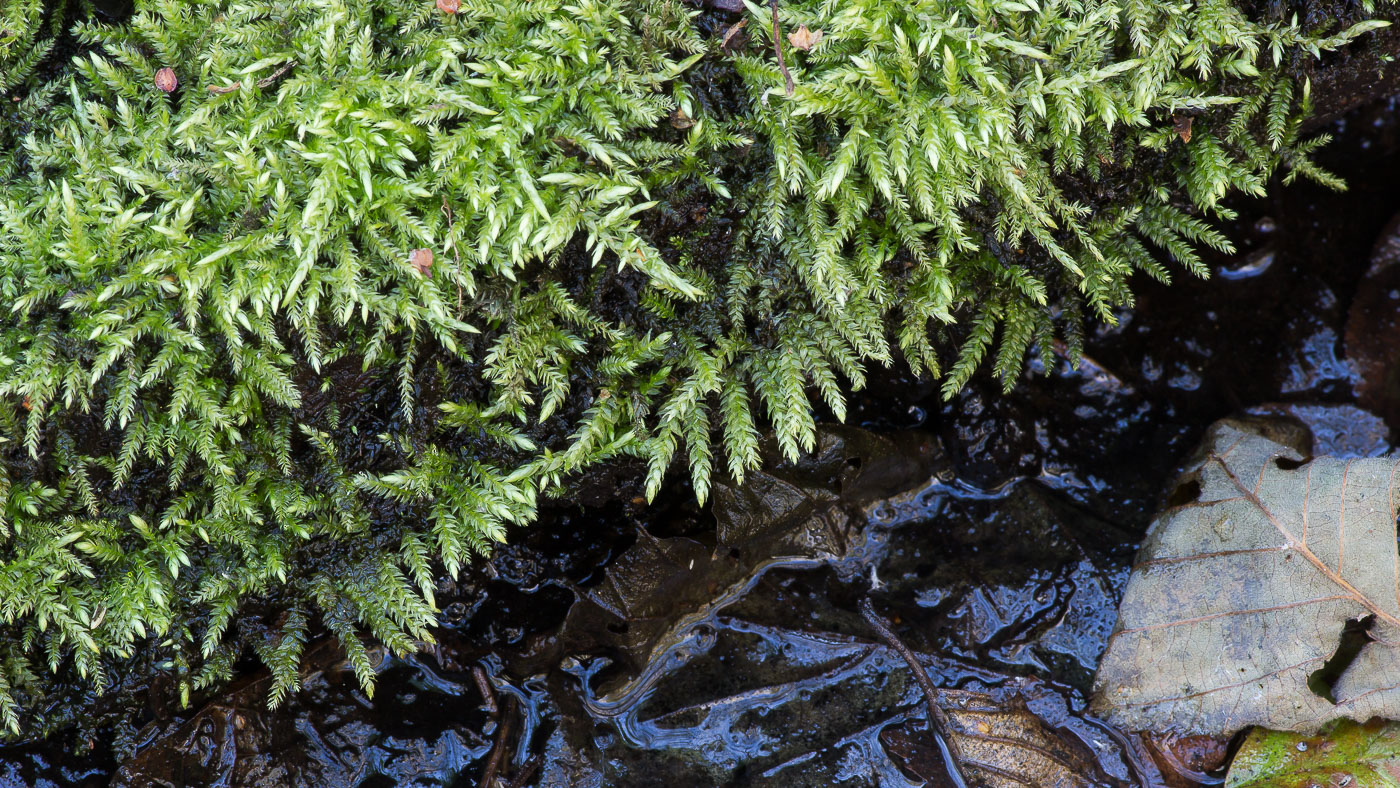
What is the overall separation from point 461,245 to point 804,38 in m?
0.94

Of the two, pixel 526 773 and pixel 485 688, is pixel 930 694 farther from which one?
pixel 485 688

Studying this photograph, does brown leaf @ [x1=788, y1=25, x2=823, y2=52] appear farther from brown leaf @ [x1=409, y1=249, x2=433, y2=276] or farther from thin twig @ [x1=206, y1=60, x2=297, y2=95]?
thin twig @ [x1=206, y1=60, x2=297, y2=95]

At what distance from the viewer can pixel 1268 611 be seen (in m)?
2.49

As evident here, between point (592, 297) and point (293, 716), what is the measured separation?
163 centimetres

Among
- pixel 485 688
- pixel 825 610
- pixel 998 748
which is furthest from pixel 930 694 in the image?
pixel 485 688

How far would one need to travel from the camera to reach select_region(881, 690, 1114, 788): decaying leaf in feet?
Result: 8.07

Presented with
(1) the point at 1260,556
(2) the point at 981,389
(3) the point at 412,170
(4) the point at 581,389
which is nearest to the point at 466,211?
(3) the point at 412,170

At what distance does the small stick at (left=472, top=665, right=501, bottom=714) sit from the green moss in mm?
358

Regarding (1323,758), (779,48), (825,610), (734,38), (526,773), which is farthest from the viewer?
(825,610)

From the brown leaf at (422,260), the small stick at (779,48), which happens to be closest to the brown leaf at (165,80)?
the brown leaf at (422,260)

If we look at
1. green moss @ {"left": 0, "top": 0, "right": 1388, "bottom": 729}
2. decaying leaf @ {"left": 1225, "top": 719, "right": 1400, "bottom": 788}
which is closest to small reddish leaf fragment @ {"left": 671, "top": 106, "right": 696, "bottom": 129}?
green moss @ {"left": 0, "top": 0, "right": 1388, "bottom": 729}

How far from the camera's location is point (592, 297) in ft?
7.35

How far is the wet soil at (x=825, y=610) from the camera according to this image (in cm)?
255

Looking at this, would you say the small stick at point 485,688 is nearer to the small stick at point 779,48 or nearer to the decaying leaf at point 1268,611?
the decaying leaf at point 1268,611
